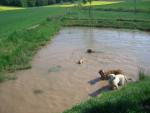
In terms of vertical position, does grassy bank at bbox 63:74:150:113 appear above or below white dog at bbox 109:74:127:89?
above

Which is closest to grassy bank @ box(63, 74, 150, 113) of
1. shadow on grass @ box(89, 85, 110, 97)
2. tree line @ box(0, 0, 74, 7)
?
shadow on grass @ box(89, 85, 110, 97)

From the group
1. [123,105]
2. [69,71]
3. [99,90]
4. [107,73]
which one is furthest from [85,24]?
[123,105]

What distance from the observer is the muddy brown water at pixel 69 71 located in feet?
34.0

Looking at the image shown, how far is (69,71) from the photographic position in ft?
45.1

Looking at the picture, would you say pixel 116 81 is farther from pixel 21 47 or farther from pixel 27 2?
pixel 27 2

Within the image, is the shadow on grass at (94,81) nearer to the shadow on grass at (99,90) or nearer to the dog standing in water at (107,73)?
the dog standing in water at (107,73)

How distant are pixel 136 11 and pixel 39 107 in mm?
30520

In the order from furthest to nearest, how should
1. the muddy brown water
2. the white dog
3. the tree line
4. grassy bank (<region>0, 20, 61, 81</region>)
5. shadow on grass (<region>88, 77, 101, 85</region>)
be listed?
the tree line < grassy bank (<region>0, 20, 61, 81</region>) < shadow on grass (<region>88, 77, 101, 85</region>) < the white dog < the muddy brown water

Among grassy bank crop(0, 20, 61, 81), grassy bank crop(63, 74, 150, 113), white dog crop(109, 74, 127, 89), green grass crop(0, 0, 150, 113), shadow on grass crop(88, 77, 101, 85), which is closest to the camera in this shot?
grassy bank crop(63, 74, 150, 113)

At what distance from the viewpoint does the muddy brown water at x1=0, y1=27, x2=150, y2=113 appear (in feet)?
34.0

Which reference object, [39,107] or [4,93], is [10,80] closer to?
[4,93]

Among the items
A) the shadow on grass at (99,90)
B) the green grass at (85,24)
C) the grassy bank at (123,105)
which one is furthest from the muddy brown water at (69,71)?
the grassy bank at (123,105)

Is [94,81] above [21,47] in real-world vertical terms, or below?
below

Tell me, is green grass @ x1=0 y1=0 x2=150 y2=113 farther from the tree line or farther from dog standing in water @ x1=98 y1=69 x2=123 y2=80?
the tree line
